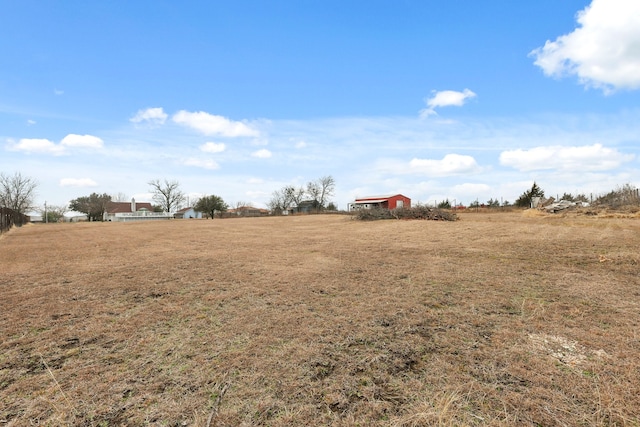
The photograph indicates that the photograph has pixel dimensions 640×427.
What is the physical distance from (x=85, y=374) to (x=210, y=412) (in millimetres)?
1067

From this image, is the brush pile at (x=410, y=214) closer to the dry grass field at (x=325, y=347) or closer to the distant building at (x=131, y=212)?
the dry grass field at (x=325, y=347)

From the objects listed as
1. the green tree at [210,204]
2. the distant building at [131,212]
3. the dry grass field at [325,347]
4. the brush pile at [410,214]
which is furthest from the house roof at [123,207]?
the dry grass field at [325,347]

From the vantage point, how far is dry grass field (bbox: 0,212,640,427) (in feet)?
5.69

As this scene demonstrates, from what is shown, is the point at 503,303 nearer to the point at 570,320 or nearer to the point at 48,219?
the point at 570,320

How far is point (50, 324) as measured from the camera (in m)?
3.04

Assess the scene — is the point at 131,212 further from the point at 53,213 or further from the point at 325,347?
the point at 325,347

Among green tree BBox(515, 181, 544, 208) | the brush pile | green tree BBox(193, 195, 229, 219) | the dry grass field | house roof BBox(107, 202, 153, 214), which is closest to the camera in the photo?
the dry grass field

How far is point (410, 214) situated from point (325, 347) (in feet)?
51.2

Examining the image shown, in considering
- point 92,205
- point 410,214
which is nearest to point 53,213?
point 92,205

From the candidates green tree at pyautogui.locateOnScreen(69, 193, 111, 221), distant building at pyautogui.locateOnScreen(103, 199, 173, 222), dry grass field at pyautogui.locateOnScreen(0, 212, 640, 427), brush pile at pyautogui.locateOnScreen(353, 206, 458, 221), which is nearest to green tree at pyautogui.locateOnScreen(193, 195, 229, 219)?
distant building at pyautogui.locateOnScreen(103, 199, 173, 222)

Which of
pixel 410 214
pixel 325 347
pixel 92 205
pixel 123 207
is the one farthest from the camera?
pixel 123 207

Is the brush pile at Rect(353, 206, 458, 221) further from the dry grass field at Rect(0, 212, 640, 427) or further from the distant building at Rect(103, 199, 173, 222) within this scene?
the distant building at Rect(103, 199, 173, 222)

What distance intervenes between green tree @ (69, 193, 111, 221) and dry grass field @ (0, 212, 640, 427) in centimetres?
6418

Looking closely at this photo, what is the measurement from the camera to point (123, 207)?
69250mm
